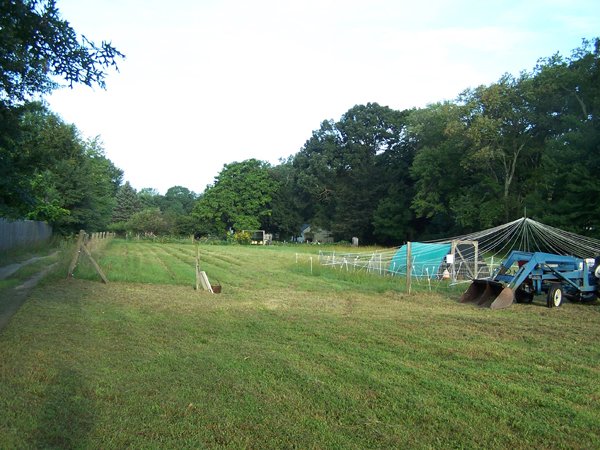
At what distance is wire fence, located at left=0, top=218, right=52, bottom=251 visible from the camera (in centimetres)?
2425

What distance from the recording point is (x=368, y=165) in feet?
215

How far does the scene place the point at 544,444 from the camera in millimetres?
4254

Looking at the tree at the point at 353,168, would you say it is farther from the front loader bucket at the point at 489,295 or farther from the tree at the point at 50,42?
the tree at the point at 50,42

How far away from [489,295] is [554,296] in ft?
5.37

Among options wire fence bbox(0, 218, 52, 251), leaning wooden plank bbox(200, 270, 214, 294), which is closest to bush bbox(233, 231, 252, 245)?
wire fence bbox(0, 218, 52, 251)

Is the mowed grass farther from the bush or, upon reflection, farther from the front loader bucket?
the bush

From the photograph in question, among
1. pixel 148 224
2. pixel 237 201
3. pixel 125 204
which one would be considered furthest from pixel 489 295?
pixel 125 204

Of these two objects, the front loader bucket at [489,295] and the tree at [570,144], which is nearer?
the front loader bucket at [489,295]

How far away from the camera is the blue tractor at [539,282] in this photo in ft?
43.4

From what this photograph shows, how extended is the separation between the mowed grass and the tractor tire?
5.92 feet

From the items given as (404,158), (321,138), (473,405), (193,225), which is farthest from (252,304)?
(193,225)

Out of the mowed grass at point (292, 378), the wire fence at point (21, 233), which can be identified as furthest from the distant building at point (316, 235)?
the mowed grass at point (292, 378)

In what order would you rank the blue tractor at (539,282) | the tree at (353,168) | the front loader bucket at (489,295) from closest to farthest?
1. the front loader bucket at (489,295)
2. the blue tractor at (539,282)
3. the tree at (353,168)

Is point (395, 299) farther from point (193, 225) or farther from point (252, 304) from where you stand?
point (193, 225)
